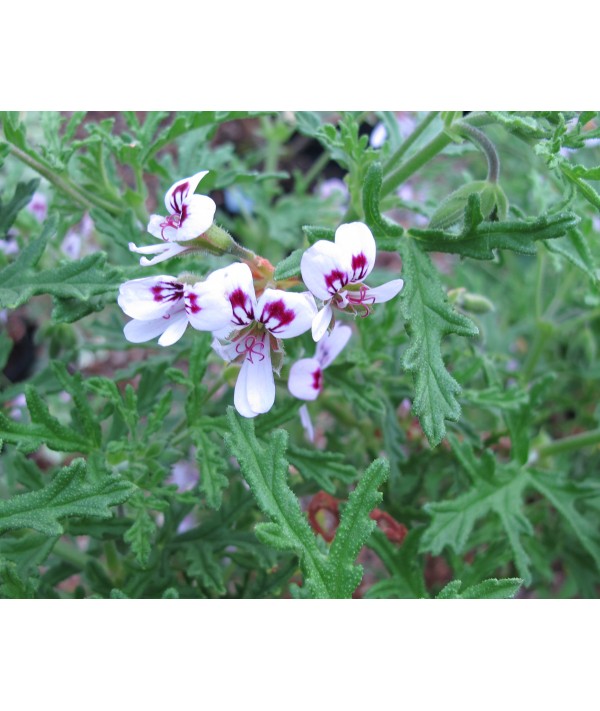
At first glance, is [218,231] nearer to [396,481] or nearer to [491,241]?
[491,241]

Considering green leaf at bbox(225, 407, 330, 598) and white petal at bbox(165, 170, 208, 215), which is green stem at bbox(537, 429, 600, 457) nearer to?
green leaf at bbox(225, 407, 330, 598)

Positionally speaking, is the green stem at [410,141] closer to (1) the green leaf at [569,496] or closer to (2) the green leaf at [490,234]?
(2) the green leaf at [490,234]

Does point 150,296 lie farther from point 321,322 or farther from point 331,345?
point 331,345

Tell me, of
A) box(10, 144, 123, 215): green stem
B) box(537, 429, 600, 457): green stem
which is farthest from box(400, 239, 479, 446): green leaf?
box(537, 429, 600, 457): green stem

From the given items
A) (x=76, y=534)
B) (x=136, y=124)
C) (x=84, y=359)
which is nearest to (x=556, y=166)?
(x=136, y=124)

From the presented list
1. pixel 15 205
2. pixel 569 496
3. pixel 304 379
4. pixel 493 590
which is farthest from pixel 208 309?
pixel 569 496

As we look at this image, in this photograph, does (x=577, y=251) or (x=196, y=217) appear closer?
(x=196, y=217)
